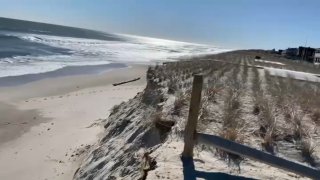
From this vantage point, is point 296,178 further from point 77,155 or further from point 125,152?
point 77,155

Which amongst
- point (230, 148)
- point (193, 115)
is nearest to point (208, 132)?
point (193, 115)

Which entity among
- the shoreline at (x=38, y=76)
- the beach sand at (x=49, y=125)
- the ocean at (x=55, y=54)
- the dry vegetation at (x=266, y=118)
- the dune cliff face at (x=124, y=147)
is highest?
the dry vegetation at (x=266, y=118)

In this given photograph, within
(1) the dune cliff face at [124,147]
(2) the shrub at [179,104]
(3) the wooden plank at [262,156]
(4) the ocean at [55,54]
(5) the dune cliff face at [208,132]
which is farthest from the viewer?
(4) the ocean at [55,54]

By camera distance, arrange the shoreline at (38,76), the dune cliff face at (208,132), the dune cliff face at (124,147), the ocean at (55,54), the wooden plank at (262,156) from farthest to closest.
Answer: the ocean at (55,54) < the shoreline at (38,76) < the dune cliff face at (124,147) < the dune cliff face at (208,132) < the wooden plank at (262,156)

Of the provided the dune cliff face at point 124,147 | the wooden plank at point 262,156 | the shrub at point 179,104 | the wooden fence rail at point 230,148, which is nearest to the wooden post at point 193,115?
the wooden fence rail at point 230,148

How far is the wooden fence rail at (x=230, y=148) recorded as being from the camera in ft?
17.1

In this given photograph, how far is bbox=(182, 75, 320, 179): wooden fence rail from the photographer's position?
5211mm

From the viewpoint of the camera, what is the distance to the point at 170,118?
805 cm

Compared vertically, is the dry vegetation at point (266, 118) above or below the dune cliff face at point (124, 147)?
above

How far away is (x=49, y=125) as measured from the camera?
12.2m

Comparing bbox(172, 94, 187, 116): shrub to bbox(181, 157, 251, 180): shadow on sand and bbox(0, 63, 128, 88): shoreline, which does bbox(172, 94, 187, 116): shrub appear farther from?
bbox(0, 63, 128, 88): shoreline

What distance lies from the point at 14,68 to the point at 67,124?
48.7 ft

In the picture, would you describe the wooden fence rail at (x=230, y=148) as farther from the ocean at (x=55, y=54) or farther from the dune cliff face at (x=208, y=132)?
the ocean at (x=55, y=54)

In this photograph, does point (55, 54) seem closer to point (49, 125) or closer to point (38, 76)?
point (38, 76)
